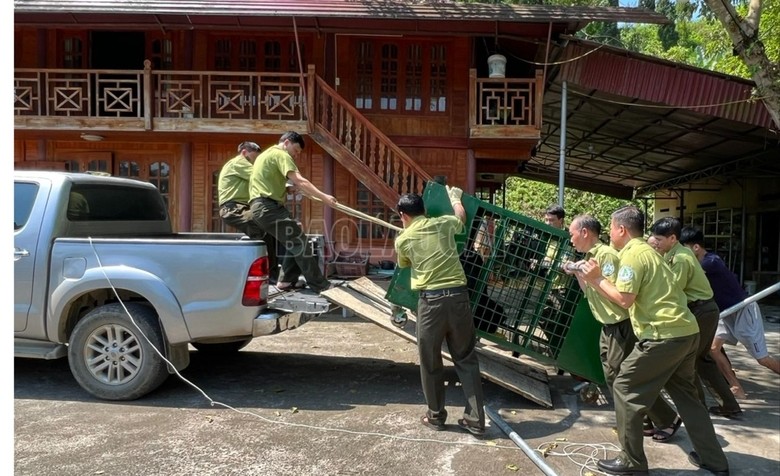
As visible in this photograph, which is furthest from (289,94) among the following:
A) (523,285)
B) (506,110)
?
(523,285)

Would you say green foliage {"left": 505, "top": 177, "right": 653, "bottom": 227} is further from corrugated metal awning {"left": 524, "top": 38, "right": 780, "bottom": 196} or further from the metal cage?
the metal cage

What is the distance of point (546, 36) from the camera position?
10117 millimetres

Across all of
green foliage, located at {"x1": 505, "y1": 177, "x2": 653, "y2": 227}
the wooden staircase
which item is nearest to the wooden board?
the wooden staircase

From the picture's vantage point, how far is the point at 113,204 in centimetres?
571

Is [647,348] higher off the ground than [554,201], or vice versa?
[554,201]

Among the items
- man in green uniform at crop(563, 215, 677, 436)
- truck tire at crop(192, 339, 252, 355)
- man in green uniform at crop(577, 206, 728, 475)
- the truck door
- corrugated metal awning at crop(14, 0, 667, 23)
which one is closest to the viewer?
man in green uniform at crop(577, 206, 728, 475)

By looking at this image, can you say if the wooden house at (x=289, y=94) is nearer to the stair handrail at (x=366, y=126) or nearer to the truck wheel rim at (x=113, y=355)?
the stair handrail at (x=366, y=126)

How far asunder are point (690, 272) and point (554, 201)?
24983 millimetres

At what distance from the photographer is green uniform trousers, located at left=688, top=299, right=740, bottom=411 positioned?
440cm

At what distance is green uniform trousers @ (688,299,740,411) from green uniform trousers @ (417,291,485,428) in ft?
6.17

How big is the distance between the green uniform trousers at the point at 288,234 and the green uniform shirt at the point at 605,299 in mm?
2707

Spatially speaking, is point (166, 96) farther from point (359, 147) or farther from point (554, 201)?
point (554, 201)

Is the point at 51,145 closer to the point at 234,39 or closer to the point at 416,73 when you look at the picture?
the point at 234,39

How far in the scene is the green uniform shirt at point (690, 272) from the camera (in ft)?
13.8
